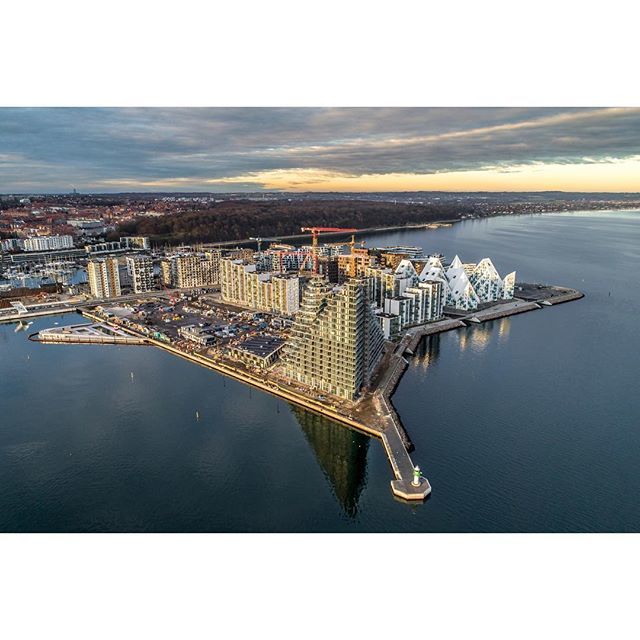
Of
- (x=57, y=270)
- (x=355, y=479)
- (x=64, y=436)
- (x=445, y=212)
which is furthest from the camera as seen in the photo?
(x=445, y=212)

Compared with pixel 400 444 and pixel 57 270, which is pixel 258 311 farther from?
pixel 57 270

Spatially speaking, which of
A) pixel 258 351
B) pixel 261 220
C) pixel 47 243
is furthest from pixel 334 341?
pixel 261 220

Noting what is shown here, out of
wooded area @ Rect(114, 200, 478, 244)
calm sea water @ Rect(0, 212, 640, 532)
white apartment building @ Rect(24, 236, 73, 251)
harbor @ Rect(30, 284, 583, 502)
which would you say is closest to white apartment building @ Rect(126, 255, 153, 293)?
harbor @ Rect(30, 284, 583, 502)

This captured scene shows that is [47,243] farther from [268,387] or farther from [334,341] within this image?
[334,341]

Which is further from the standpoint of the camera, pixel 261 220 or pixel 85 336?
pixel 261 220

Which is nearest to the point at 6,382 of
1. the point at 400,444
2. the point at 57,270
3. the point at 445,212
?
the point at 400,444

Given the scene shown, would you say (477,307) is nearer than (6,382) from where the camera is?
No
